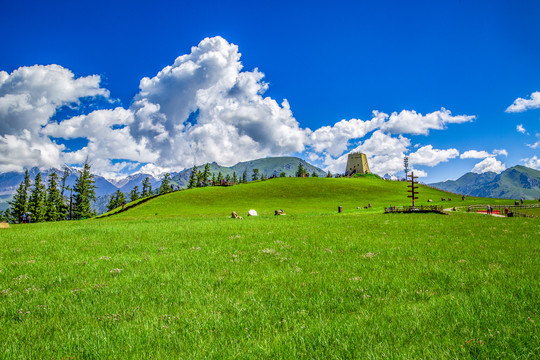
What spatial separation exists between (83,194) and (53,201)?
9.62 m

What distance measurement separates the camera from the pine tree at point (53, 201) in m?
87.8

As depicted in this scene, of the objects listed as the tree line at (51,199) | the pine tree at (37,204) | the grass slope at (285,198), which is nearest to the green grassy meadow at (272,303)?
the grass slope at (285,198)

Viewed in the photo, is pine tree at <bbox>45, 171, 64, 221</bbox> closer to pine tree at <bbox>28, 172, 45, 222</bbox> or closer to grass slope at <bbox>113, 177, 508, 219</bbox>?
pine tree at <bbox>28, 172, 45, 222</bbox>

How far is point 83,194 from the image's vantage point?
101 m

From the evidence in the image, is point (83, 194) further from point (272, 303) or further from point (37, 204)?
point (272, 303)

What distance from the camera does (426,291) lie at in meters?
7.11

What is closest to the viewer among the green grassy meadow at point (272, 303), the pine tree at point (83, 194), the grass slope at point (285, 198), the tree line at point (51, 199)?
the green grassy meadow at point (272, 303)

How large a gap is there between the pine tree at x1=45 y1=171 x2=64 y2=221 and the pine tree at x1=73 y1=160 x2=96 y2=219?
17.1 feet

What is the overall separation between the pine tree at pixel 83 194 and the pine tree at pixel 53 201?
A: 17.1 ft

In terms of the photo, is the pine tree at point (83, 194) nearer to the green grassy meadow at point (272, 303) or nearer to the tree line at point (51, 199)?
the tree line at point (51, 199)

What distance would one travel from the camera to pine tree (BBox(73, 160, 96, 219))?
98875mm

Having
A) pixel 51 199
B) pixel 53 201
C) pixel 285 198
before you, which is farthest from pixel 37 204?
pixel 285 198

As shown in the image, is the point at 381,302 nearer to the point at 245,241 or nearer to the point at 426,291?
the point at 426,291

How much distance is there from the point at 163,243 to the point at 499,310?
50.5ft
